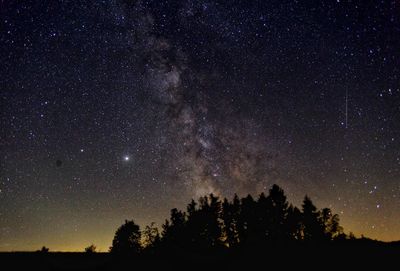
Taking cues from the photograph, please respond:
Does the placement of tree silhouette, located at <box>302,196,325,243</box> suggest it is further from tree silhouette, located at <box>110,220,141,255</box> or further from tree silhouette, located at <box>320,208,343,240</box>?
tree silhouette, located at <box>110,220,141,255</box>

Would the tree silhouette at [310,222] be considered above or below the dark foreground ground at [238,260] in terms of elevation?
above

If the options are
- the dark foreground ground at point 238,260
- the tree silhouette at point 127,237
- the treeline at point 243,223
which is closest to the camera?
the dark foreground ground at point 238,260

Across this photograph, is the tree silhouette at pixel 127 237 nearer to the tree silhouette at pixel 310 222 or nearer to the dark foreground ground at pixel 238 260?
the tree silhouette at pixel 310 222

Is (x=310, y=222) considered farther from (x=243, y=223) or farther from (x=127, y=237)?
(x=127, y=237)

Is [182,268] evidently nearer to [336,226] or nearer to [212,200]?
[212,200]

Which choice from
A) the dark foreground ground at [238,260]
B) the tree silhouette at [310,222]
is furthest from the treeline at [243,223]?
the dark foreground ground at [238,260]

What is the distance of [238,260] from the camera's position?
1018 inches

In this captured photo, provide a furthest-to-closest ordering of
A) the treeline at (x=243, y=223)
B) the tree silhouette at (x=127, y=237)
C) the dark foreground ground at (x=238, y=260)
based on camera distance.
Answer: the tree silhouette at (x=127, y=237)
the treeline at (x=243, y=223)
the dark foreground ground at (x=238, y=260)

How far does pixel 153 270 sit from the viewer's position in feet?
67.8

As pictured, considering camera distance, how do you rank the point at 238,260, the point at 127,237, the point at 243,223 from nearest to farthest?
the point at 238,260 → the point at 243,223 → the point at 127,237

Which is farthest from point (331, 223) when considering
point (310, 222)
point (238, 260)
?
point (238, 260)

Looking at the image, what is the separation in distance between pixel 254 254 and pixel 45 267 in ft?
53.0

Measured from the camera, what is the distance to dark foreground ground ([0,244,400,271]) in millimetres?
19438

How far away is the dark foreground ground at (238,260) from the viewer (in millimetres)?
19438
